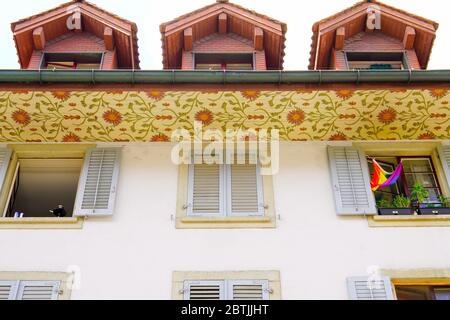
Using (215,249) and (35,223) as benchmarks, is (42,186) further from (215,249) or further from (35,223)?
(215,249)

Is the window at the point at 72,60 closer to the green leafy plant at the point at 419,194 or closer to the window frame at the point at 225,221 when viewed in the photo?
the window frame at the point at 225,221

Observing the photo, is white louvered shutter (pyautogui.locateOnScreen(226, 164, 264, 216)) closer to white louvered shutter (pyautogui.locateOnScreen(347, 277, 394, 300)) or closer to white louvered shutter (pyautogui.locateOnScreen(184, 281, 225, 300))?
white louvered shutter (pyautogui.locateOnScreen(184, 281, 225, 300))

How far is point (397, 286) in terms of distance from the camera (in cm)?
705

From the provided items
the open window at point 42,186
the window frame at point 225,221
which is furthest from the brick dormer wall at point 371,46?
the open window at point 42,186

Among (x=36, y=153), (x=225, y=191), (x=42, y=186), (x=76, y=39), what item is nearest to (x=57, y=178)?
(x=42, y=186)

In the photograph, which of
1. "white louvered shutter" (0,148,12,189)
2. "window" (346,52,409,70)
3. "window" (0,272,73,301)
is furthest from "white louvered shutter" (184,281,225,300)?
"window" (346,52,409,70)

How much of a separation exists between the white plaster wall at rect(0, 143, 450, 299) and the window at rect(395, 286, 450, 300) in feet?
0.87

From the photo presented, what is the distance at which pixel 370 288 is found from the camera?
681 cm

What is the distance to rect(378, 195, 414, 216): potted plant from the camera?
7691mm

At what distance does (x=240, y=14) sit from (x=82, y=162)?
3.47m

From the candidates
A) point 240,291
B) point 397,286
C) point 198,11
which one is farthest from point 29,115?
point 397,286

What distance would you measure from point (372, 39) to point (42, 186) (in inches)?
231

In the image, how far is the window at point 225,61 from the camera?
375 inches
